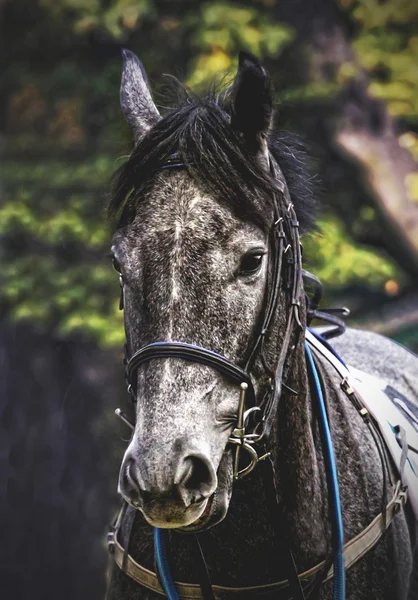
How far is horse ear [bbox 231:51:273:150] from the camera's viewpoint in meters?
2.26

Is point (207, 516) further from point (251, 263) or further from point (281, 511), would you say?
point (251, 263)

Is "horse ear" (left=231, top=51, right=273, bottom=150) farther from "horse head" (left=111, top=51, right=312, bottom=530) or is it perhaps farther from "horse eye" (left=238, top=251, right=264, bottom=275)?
"horse eye" (left=238, top=251, right=264, bottom=275)

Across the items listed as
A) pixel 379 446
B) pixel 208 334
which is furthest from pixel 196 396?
pixel 379 446

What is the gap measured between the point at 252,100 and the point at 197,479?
106 centimetres

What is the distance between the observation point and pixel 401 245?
7.20 m

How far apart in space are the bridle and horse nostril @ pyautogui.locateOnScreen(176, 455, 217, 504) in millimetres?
163

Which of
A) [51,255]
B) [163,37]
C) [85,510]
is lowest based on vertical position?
[85,510]

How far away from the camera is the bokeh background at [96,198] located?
6953mm

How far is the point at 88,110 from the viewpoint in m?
7.57

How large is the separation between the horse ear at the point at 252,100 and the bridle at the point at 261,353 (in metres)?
0.14

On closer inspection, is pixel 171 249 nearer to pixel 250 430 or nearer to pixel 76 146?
pixel 250 430

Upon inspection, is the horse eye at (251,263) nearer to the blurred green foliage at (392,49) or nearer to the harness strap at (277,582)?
the harness strap at (277,582)

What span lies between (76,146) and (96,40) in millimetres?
979

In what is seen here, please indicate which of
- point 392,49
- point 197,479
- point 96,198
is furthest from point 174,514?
point 392,49
